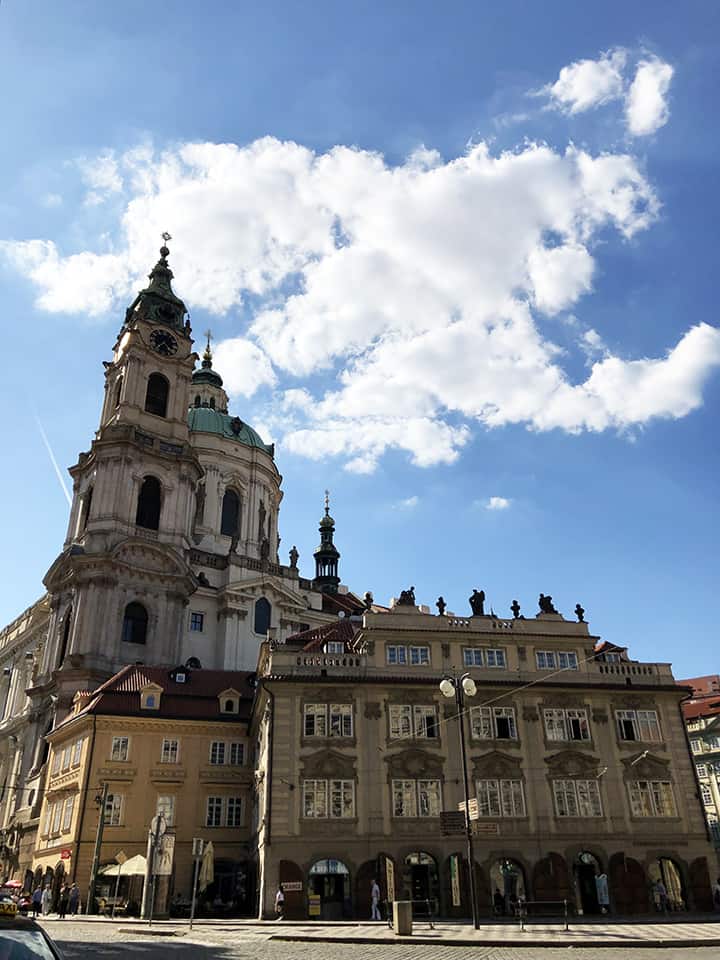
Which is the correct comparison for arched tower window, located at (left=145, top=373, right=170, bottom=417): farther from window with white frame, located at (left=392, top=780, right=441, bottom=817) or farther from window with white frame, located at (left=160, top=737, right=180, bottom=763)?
window with white frame, located at (left=392, top=780, right=441, bottom=817)

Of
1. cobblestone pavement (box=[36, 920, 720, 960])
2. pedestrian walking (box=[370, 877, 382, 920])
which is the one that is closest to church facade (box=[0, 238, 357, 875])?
pedestrian walking (box=[370, 877, 382, 920])

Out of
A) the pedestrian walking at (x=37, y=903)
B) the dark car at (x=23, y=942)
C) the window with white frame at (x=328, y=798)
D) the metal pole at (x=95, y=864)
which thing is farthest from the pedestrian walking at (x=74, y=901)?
the dark car at (x=23, y=942)

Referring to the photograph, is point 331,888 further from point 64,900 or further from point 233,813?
point 64,900

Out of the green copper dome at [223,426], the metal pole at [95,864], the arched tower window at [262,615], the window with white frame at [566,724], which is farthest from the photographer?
the green copper dome at [223,426]

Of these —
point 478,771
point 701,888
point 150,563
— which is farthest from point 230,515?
point 701,888

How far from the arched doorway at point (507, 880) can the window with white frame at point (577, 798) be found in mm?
3036

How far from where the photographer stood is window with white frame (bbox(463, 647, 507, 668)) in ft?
126

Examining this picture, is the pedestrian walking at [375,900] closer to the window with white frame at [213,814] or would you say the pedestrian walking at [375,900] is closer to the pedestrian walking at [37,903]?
the window with white frame at [213,814]

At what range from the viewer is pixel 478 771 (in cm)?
3606

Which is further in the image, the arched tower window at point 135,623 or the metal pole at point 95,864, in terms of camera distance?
the arched tower window at point 135,623

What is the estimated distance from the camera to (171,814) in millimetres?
42531

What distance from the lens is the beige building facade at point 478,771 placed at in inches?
1329

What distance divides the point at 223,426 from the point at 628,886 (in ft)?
201

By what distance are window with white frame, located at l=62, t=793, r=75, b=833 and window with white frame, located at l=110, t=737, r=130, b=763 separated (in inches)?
141
